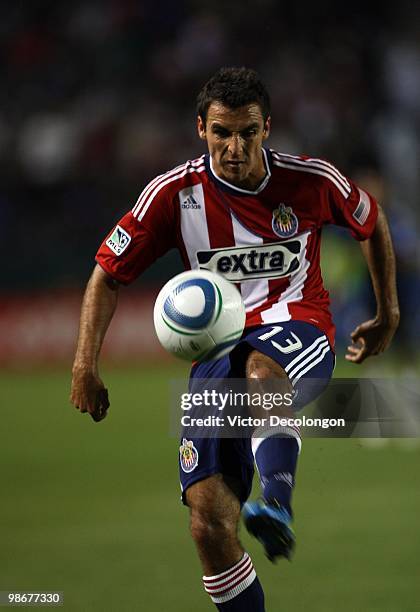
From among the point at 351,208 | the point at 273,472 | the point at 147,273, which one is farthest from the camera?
the point at 147,273

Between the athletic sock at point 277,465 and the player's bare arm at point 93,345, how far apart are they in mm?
637

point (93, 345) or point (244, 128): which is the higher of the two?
point (244, 128)

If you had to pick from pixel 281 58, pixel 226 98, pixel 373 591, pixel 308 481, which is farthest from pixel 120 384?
pixel 226 98

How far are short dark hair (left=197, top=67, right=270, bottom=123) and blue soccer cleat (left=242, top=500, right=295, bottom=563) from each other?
5.06 feet

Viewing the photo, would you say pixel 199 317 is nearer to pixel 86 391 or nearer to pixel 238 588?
pixel 86 391

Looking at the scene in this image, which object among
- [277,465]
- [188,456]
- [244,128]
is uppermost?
[244,128]

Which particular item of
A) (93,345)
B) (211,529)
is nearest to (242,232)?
(93,345)

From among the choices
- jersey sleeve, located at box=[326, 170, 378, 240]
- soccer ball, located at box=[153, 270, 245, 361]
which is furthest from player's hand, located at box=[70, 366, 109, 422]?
jersey sleeve, located at box=[326, 170, 378, 240]

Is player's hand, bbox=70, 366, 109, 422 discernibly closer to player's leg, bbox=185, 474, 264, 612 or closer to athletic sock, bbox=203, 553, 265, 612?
player's leg, bbox=185, 474, 264, 612

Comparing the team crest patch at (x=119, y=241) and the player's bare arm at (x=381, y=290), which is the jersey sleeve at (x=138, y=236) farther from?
the player's bare arm at (x=381, y=290)

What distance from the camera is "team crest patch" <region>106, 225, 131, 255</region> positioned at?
4.30m

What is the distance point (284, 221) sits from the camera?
4344 mm

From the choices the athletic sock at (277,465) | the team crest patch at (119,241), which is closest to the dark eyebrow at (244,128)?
the team crest patch at (119,241)

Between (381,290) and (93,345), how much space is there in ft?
4.29
